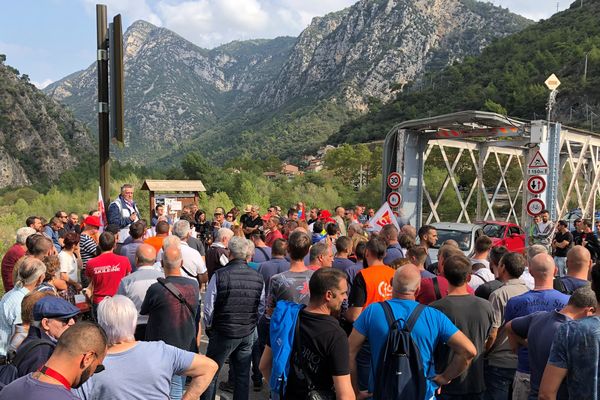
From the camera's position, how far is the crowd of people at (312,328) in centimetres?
312

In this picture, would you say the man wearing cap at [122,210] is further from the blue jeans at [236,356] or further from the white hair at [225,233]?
the blue jeans at [236,356]

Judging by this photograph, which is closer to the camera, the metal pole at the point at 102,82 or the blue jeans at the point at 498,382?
the blue jeans at the point at 498,382

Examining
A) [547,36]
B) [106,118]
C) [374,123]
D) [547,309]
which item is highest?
[547,36]

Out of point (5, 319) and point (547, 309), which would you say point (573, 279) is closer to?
point (547, 309)

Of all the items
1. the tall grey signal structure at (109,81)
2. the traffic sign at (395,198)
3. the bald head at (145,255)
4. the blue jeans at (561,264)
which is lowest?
the blue jeans at (561,264)

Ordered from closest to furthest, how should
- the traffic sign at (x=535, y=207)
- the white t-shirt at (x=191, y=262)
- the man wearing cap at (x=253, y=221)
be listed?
the white t-shirt at (x=191, y=262) → the man wearing cap at (x=253, y=221) → the traffic sign at (x=535, y=207)

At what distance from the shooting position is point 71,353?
97.6 inches

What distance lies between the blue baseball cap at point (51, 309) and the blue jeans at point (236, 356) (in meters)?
2.08

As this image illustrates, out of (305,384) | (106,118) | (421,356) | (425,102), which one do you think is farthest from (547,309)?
(425,102)

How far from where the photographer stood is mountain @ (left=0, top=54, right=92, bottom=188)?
2549 inches

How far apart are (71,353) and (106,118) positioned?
513 cm

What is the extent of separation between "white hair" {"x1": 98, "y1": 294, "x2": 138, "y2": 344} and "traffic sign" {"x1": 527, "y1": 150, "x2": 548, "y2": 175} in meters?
10.7

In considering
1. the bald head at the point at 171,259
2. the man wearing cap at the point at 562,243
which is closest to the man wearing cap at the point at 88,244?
the bald head at the point at 171,259

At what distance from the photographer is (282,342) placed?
3471mm
